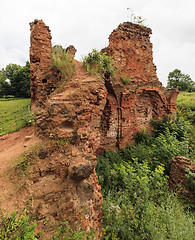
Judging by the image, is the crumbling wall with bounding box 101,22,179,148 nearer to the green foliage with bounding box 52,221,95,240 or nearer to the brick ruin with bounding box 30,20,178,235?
the brick ruin with bounding box 30,20,178,235

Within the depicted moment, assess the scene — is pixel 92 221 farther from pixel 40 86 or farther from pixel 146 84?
pixel 146 84

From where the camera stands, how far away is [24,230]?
58.7 inches

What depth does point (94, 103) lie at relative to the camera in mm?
3803

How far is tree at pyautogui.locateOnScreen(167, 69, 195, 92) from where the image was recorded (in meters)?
35.3

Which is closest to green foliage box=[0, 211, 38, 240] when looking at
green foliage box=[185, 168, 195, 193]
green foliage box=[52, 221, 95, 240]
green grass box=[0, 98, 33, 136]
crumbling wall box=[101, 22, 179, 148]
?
green foliage box=[52, 221, 95, 240]

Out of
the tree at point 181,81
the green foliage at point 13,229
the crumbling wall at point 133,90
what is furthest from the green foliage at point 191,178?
the tree at point 181,81

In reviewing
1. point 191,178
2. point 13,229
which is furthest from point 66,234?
point 191,178

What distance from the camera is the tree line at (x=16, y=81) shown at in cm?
2753

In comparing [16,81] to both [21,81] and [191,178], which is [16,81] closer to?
[21,81]

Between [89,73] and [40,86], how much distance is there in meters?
2.37

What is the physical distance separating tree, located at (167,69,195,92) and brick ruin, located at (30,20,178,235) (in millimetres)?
35444

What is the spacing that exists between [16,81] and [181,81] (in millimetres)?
A: 48654

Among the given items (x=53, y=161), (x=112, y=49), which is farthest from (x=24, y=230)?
(x=112, y=49)

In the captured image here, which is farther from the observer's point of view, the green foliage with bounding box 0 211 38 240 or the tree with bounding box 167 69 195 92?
the tree with bounding box 167 69 195 92
